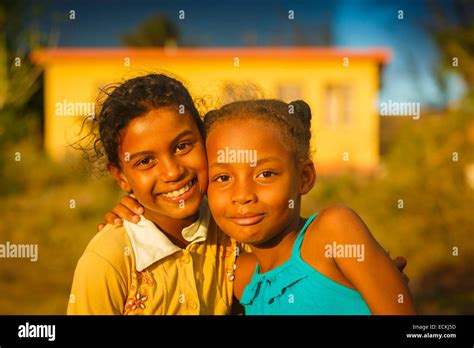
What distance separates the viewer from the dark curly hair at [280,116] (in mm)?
2191

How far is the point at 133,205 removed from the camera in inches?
92.0

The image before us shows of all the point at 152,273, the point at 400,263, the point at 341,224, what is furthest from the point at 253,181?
the point at 400,263

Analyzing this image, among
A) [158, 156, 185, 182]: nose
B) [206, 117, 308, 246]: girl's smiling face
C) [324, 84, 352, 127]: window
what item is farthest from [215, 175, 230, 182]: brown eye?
[324, 84, 352, 127]: window

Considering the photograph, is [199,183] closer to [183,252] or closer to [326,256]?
[183,252]

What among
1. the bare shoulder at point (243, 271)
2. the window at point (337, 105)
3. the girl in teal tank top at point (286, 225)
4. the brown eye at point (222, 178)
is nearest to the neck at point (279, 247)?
the girl in teal tank top at point (286, 225)

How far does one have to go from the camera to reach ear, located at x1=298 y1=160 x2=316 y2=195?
2254mm

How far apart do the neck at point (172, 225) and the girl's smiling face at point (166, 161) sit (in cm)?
5

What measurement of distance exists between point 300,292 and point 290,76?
743 cm

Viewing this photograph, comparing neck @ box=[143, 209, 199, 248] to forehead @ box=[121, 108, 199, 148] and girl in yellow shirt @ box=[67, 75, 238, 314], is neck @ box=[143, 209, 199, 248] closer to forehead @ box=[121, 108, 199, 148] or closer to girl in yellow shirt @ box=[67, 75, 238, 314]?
girl in yellow shirt @ box=[67, 75, 238, 314]

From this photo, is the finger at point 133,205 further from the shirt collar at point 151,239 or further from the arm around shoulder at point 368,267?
the arm around shoulder at point 368,267

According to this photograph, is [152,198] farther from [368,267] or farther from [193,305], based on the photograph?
[368,267]

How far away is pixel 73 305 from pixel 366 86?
748 centimetres

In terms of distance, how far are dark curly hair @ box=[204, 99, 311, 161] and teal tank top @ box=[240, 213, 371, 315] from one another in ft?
0.73
